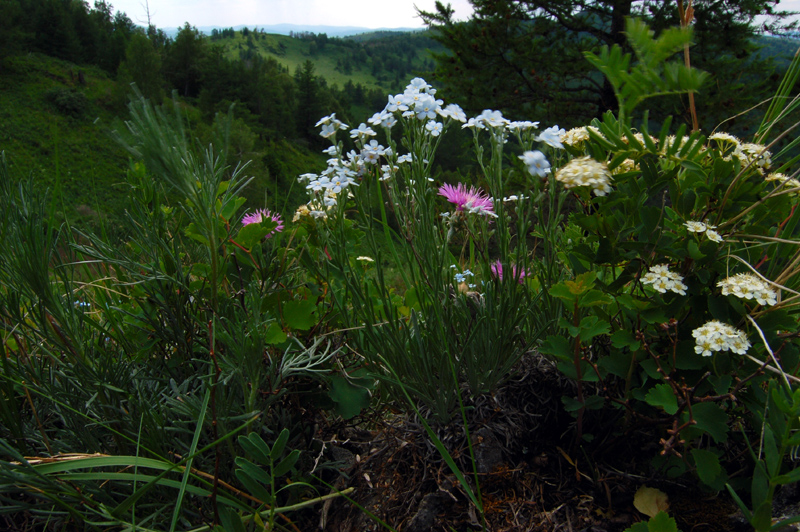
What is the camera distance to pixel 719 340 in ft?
2.74

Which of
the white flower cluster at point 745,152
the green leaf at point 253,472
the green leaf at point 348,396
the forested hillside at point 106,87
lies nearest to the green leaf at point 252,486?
the green leaf at point 253,472

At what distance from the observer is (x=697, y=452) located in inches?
33.4

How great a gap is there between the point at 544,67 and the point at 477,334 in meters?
10.9

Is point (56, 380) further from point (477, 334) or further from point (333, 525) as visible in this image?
point (477, 334)

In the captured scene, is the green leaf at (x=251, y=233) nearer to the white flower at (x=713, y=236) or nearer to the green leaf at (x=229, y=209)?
the green leaf at (x=229, y=209)

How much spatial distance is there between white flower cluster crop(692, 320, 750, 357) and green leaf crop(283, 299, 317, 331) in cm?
91

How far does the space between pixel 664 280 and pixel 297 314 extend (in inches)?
35.5

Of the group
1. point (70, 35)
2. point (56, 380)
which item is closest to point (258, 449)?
point (56, 380)

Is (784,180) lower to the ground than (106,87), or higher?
lower

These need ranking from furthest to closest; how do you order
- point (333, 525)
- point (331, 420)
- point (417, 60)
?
point (417, 60) → point (331, 420) → point (333, 525)

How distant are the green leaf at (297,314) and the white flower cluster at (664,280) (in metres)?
0.84

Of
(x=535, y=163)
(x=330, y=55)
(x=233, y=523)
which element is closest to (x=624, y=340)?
(x=535, y=163)

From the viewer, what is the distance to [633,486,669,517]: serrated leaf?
0.93m

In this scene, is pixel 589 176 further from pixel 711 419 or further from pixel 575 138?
pixel 711 419
